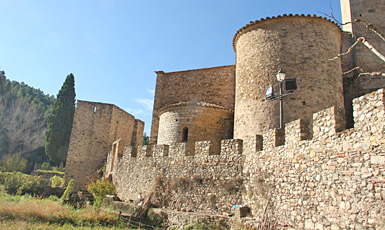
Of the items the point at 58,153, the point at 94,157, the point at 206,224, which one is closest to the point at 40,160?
the point at 58,153

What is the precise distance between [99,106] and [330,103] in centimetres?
1757

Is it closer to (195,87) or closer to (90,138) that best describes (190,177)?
(195,87)

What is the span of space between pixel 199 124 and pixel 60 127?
22.0 meters

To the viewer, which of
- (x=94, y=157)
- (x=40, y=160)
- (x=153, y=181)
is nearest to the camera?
(x=153, y=181)

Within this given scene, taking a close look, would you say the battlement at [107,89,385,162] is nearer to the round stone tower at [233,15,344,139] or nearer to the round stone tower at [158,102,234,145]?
the round stone tower at [233,15,344,139]

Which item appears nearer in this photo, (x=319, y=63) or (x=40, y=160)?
(x=319, y=63)

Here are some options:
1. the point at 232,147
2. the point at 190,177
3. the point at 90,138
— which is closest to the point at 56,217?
the point at 190,177

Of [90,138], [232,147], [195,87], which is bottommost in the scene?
[232,147]

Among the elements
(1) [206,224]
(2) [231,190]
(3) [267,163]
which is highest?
(3) [267,163]

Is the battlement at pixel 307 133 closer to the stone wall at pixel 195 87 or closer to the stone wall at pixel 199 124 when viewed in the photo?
the stone wall at pixel 199 124

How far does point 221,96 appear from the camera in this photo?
57.6 ft

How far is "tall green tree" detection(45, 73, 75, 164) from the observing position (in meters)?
30.9

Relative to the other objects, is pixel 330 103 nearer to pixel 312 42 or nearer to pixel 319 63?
pixel 319 63

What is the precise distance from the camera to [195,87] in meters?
18.3
